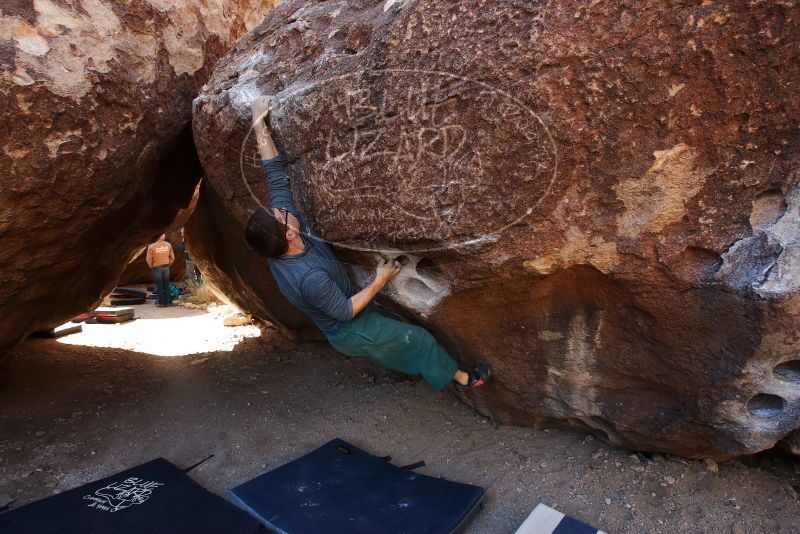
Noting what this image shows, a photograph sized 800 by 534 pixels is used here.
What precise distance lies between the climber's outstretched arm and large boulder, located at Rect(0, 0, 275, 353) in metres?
0.70

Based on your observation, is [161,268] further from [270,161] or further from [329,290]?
[329,290]

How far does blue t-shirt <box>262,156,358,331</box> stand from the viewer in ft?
6.23

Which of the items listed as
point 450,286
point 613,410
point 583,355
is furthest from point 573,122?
point 613,410

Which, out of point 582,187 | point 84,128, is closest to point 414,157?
point 582,187

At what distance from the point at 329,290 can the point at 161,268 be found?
5326 millimetres

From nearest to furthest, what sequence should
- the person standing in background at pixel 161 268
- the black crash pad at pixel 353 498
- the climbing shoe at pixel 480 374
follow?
the black crash pad at pixel 353 498
the climbing shoe at pixel 480 374
the person standing in background at pixel 161 268

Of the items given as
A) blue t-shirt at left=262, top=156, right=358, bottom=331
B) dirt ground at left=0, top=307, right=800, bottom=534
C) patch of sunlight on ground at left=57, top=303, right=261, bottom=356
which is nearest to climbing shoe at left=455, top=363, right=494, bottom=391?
dirt ground at left=0, top=307, right=800, bottom=534

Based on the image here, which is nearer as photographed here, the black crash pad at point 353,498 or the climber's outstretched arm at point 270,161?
the black crash pad at point 353,498

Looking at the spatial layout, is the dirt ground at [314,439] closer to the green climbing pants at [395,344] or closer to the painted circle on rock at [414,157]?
the green climbing pants at [395,344]

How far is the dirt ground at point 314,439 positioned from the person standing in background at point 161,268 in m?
2.79

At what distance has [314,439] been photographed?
2.52m

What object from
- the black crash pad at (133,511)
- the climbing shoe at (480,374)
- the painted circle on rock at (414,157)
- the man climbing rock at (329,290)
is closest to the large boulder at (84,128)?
the man climbing rock at (329,290)

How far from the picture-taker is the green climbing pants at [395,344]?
2.03 metres

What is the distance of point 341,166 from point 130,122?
1.11m
